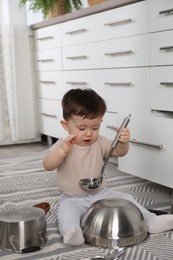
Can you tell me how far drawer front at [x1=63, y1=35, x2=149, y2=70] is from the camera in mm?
1715

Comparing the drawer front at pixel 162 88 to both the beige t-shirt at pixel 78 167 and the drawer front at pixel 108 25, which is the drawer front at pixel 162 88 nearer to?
the drawer front at pixel 108 25

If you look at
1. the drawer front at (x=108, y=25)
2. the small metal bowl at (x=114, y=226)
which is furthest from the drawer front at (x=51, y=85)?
the small metal bowl at (x=114, y=226)

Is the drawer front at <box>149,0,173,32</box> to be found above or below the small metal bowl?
above

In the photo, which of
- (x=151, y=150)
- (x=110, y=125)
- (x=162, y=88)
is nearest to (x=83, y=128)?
(x=151, y=150)

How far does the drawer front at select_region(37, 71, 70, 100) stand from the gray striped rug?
0.38m

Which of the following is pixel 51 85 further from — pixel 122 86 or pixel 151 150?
pixel 151 150

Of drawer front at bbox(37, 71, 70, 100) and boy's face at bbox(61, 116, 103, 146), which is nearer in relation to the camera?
boy's face at bbox(61, 116, 103, 146)

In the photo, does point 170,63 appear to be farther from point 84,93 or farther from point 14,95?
point 14,95

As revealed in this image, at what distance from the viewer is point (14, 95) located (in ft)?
9.00

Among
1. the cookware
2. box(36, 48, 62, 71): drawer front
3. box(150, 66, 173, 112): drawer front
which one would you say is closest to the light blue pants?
the cookware

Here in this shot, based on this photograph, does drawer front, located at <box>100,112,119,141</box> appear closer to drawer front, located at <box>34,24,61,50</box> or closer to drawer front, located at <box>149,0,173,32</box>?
drawer front, located at <box>149,0,173,32</box>

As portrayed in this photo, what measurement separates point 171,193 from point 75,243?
23.3 inches

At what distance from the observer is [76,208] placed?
1.20 metres

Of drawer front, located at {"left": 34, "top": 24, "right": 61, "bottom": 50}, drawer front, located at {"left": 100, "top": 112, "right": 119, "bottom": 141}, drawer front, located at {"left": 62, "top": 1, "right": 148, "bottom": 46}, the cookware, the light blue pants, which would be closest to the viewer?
the cookware
